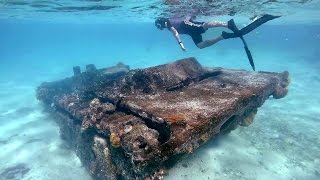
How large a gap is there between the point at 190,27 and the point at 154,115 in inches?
279

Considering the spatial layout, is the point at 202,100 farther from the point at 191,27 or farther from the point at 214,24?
the point at 191,27

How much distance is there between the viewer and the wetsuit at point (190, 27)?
13148 mm

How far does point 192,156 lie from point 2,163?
8.24m

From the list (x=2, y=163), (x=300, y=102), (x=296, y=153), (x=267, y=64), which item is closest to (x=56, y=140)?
(x=2, y=163)

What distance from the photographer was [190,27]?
1327 cm

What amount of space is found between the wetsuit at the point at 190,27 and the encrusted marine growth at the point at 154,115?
1.16 metres

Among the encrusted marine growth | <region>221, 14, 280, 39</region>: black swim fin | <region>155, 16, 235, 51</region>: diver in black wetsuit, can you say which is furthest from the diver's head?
<region>221, 14, 280, 39</region>: black swim fin

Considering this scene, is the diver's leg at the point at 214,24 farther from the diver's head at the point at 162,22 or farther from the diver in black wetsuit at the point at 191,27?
the diver's head at the point at 162,22

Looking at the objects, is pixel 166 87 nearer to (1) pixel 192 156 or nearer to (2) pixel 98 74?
(1) pixel 192 156

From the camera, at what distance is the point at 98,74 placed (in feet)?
59.8

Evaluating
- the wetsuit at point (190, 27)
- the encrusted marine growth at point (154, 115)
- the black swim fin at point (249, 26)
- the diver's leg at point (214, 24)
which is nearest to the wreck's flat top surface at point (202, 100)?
the encrusted marine growth at point (154, 115)

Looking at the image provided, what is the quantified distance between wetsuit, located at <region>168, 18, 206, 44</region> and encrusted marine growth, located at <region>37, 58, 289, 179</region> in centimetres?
116

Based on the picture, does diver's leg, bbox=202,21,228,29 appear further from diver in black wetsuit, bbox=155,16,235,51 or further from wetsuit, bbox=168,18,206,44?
wetsuit, bbox=168,18,206,44

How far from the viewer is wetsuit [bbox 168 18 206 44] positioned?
43.1 ft
